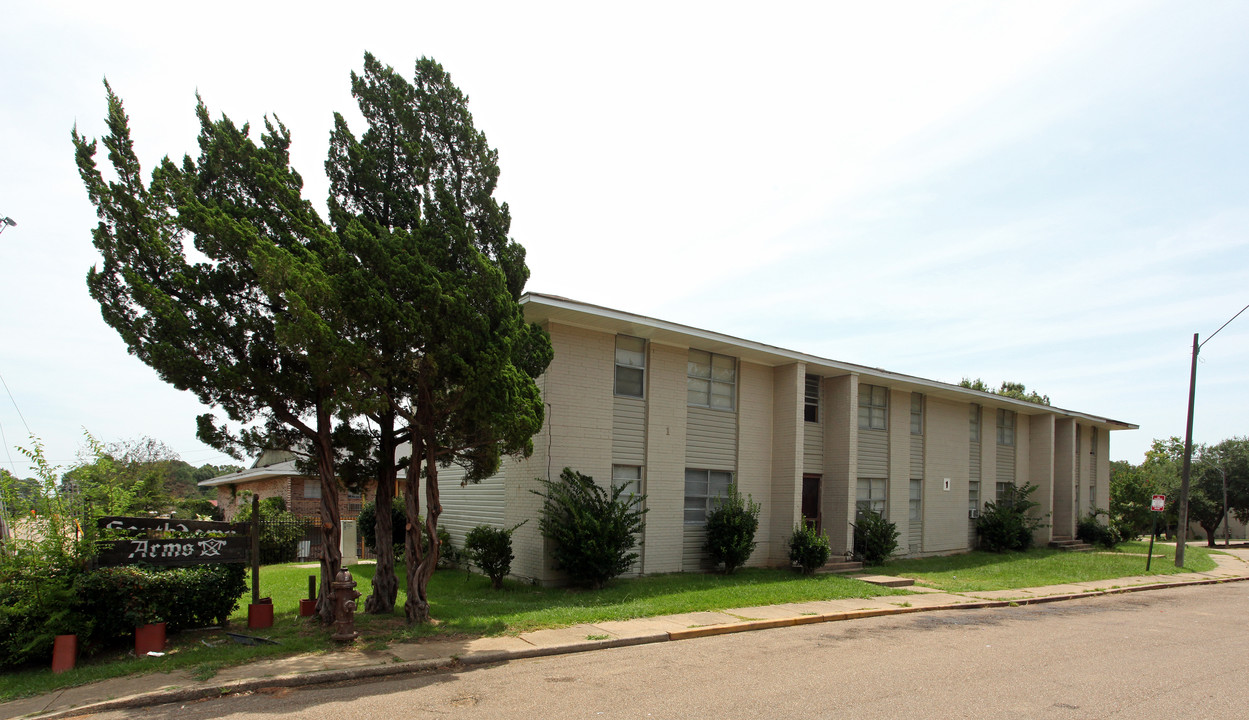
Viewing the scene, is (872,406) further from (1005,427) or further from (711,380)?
(1005,427)

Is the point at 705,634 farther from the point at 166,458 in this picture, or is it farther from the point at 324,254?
the point at 166,458

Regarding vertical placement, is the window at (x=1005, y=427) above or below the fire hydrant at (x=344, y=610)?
above

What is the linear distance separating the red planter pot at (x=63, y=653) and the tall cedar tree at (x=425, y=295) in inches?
152

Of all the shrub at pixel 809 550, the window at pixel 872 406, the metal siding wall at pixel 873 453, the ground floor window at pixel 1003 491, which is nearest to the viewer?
the shrub at pixel 809 550

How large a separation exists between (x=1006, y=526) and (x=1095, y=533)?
7.38 m

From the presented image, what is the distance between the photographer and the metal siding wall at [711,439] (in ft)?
58.5

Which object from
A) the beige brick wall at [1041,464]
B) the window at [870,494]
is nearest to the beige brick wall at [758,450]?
the window at [870,494]

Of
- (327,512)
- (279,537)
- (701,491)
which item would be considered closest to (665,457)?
(701,491)

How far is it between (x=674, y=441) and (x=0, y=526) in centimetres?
1202

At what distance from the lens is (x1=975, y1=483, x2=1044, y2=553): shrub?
25625 millimetres

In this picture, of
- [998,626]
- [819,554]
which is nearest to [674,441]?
[819,554]

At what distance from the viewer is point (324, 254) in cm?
991

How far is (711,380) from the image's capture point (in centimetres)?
1845

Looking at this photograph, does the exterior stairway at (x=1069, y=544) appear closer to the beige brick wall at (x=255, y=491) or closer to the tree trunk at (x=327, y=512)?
the tree trunk at (x=327, y=512)
